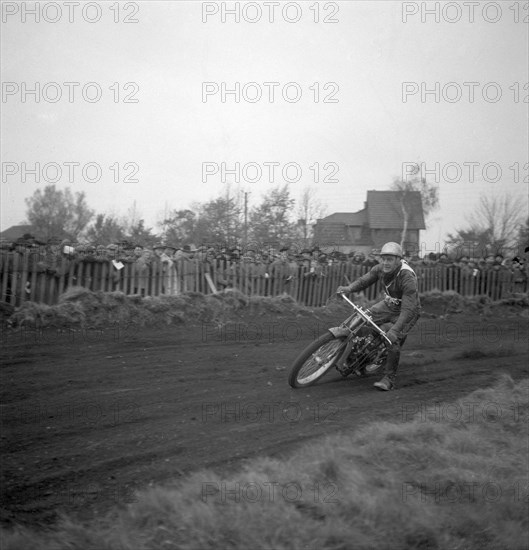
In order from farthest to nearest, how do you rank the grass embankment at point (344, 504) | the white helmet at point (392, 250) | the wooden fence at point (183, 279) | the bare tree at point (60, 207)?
the bare tree at point (60, 207), the wooden fence at point (183, 279), the white helmet at point (392, 250), the grass embankment at point (344, 504)

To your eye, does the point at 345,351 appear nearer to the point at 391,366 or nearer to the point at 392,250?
the point at 391,366

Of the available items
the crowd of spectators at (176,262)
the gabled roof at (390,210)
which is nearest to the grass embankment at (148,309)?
the crowd of spectators at (176,262)

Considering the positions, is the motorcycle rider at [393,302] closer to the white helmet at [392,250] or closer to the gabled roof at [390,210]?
the white helmet at [392,250]

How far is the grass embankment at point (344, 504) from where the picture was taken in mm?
3068

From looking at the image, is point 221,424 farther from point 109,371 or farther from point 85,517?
point 109,371

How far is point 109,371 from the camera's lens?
687 centimetres

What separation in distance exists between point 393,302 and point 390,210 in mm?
41321

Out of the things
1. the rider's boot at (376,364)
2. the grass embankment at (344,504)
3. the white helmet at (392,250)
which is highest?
the white helmet at (392,250)

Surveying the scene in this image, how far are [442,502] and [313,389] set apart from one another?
297cm

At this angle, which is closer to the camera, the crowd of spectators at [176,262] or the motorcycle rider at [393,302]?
the motorcycle rider at [393,302]

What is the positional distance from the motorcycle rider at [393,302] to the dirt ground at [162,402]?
447mm

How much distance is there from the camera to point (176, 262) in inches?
504

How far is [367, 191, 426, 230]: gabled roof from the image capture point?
4294 cm

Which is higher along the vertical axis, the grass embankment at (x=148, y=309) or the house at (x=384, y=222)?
the house at (x=384, y=222)
